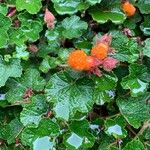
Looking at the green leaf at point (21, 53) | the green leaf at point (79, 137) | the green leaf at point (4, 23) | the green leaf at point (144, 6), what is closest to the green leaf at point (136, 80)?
the green leaf at point (79, 137)

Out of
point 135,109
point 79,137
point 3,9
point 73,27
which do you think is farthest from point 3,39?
point 135,109

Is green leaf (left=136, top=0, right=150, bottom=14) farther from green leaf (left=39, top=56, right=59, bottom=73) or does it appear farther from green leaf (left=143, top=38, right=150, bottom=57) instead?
green leaf (left=39, top=56, right=59, bottom=73)

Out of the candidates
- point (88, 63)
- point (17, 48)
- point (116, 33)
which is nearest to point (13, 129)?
point (17, 48)

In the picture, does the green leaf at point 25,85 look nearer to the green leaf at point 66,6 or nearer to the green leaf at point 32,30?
the green leaf at point 32,30

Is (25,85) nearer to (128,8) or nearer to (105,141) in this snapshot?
(105,141)

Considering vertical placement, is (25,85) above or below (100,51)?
below

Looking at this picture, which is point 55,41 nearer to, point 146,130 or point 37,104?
point 37,104
